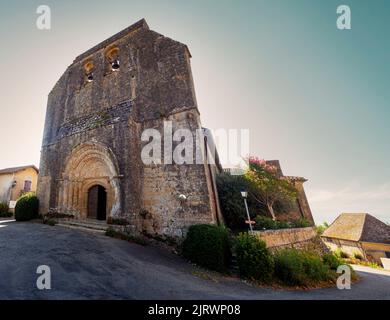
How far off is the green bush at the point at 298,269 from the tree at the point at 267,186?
13.0 feet

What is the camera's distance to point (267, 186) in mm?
11742

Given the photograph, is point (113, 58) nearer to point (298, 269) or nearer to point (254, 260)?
point (254, 260)

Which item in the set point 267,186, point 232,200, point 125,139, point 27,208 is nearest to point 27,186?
point 27,208

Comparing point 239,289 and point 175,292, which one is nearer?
point 175,292

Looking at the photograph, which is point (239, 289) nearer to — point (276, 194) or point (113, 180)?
point (113, 180)

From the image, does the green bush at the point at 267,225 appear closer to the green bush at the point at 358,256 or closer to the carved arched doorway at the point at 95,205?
the carved arched doorway at the point at 95,205

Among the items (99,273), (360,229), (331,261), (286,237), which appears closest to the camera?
(99,273)

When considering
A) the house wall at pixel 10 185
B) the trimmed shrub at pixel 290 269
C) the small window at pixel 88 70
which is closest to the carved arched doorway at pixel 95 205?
the small window at pixel 88 70

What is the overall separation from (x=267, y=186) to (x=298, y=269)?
532 cm

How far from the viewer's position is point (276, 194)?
1211cm

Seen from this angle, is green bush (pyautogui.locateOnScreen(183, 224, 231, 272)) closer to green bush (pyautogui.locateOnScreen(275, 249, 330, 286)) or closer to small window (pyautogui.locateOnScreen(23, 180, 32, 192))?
green bush (pyautogui.locateOnScreen(275, 249, 330, 286))
